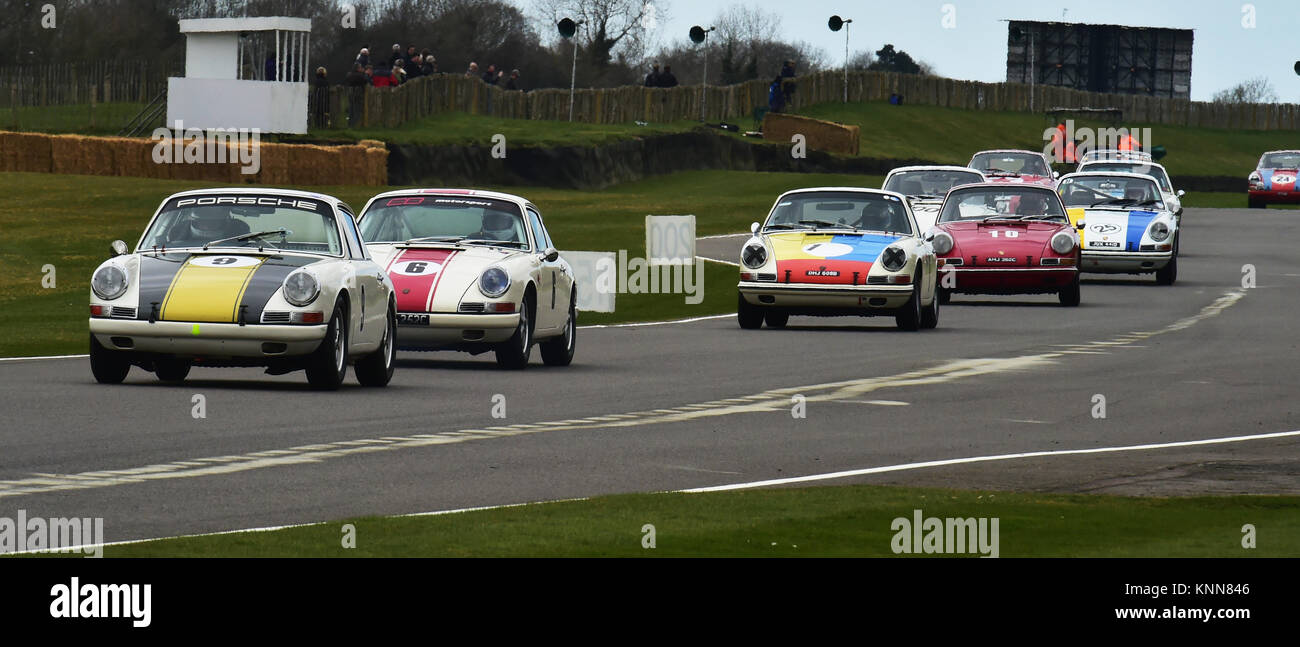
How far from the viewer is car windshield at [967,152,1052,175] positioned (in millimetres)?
36188

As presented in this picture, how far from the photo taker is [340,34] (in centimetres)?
9725

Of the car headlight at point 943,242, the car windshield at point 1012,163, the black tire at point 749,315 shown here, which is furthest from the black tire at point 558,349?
the car windshield at point 1012,163

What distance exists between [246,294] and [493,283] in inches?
113

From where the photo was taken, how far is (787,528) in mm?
8820

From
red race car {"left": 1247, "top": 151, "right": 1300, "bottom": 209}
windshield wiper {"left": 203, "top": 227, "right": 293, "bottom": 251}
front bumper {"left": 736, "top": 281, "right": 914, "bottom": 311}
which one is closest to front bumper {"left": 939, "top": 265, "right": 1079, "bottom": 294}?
front bumper {"left": 736, "top": 281, "right": 914, "bottom": 311}

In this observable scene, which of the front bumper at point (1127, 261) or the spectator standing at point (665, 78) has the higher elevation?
the spectator standing at point (665, 78)

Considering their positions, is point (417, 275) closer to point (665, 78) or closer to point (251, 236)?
point (251, 236)

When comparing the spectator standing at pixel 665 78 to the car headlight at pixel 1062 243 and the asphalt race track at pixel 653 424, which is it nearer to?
the car headlight at pixel 1062 243

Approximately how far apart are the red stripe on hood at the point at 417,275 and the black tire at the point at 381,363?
0.91m

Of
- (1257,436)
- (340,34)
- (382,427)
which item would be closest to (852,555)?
(382,427)

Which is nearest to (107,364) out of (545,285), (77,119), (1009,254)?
(545,285)

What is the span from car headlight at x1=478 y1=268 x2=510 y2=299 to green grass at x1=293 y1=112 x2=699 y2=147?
1273 inches

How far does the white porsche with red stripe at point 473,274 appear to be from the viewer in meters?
16.4
